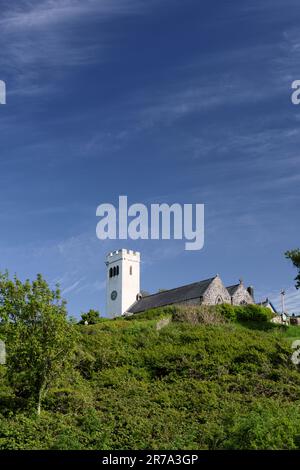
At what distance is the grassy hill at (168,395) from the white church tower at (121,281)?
36120 millimetres

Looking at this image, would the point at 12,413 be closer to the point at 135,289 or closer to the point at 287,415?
the point at 287,415

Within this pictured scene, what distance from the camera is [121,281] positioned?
3383 inches

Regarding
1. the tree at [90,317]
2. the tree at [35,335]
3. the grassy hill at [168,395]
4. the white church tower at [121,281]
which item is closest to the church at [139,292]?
the white church tower at [121,281]

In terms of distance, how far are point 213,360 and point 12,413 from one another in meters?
14.2

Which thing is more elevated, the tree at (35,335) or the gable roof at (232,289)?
the gable roof at (232,289)

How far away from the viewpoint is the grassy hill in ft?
81.0

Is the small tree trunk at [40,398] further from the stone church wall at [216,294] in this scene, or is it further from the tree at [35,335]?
the stone church wall at [216,294]

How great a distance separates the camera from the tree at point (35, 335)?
1137 inches

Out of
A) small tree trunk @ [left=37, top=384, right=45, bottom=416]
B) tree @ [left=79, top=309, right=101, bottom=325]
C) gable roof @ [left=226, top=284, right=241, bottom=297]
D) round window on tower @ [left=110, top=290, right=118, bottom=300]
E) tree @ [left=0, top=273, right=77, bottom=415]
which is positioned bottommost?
small tree trunk @ [left=37, top=384, right=45, bottom=416]

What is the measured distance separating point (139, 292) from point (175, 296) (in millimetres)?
19599

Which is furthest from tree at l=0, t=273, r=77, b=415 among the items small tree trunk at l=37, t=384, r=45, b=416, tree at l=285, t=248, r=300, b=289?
tree at l=285, t=248, r=300, b=289

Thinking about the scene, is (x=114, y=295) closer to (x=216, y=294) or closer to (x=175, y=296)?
(x=175, y=296)

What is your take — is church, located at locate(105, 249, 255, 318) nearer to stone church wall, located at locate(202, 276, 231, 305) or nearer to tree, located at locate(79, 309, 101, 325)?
stone church wall, located at locate(202, 276, 231, 305)
